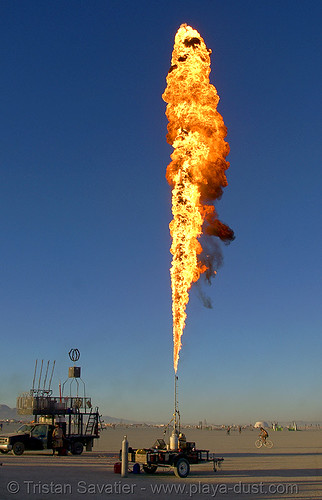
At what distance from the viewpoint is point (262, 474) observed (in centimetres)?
2005

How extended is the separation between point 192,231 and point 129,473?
12.5 metres

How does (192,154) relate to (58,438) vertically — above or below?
above

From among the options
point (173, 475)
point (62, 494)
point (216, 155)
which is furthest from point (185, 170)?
point (62, 494)

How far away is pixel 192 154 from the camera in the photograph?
26547 mm

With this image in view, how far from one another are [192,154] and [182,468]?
1566 cm

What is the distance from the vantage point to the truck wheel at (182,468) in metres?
18.5

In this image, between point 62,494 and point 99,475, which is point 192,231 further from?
point 62,494

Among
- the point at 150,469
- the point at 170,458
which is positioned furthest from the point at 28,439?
the point at 170,458

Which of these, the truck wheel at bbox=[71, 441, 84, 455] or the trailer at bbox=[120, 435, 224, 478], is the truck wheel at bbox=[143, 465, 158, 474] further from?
the truck wheel at bbox=[71, 441, 84, 455]

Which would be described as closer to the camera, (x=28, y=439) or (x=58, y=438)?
(x=28, y=439)

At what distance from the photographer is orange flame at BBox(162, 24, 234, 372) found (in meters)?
26.3

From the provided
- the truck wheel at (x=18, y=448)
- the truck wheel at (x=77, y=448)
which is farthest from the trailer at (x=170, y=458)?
the truck wheel at (x=77, y=448)

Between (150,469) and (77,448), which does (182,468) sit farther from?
(77,448)

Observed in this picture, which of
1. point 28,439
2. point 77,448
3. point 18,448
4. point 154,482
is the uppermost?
point 28,439
